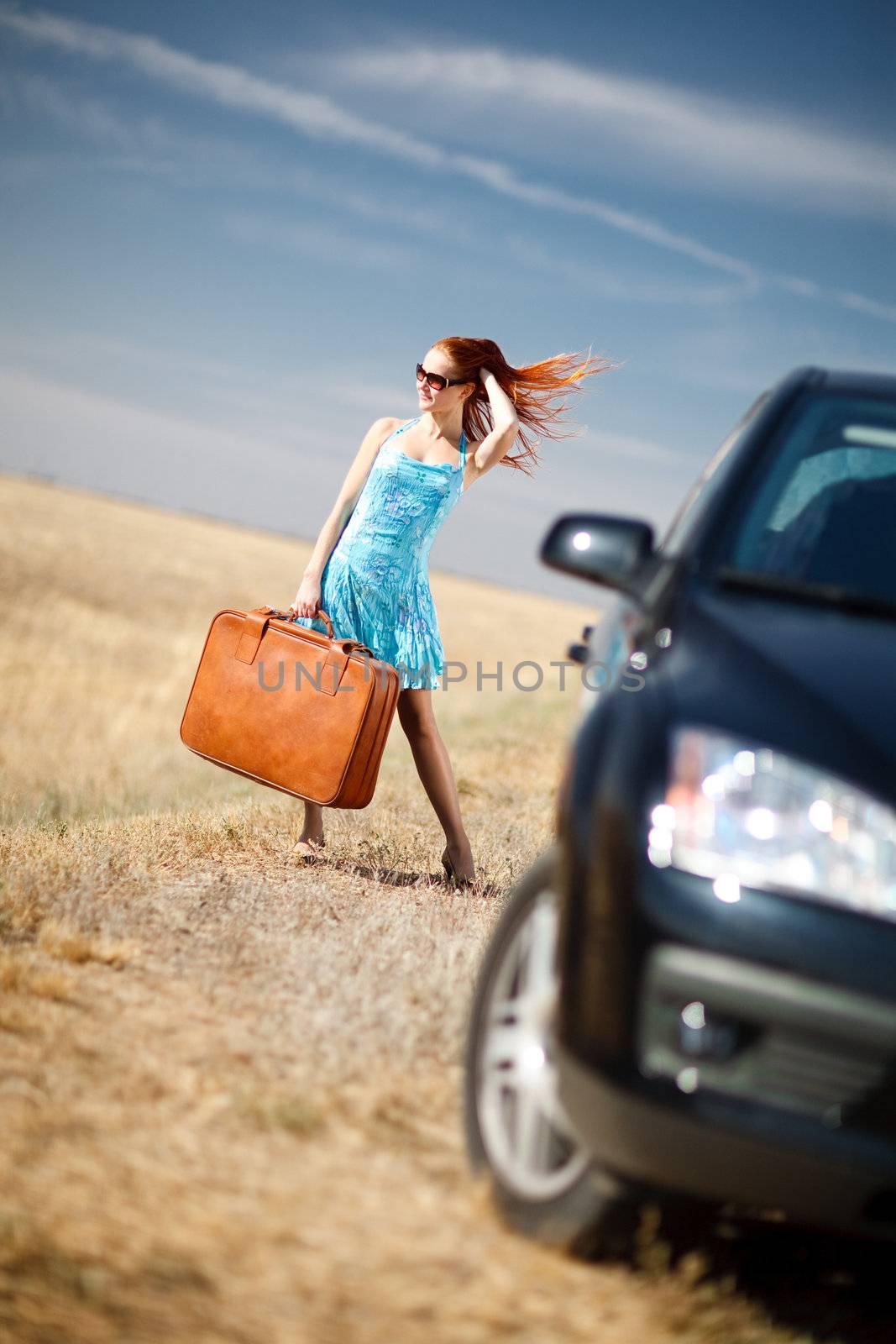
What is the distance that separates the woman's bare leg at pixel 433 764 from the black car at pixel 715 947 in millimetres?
2602

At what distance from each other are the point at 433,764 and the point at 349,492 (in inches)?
45.8

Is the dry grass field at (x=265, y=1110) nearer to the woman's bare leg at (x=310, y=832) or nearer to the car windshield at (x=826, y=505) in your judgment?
the woman's bare leg at (x=310, y=832)

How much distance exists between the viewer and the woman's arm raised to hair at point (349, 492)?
199 inches

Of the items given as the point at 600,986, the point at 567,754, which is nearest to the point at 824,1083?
the point at 600,986

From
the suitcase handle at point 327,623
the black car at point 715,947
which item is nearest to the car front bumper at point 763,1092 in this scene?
the black car at point 715,947

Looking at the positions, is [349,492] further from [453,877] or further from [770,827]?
[770,827]

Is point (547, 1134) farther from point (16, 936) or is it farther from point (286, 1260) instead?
point (16, 936)

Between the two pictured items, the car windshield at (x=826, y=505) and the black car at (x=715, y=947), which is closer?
the black car at (x=715, y=947)

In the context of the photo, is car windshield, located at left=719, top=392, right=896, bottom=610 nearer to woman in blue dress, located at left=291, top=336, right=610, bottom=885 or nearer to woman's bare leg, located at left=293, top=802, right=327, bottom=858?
woman in blue dress, located at left=291, top=336, right=610, bottom=885

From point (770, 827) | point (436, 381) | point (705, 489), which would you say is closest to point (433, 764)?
point (436, 381)

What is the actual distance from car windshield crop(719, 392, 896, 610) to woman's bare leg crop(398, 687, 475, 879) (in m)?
2.12

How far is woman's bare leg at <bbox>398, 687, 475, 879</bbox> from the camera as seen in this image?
16.6ft

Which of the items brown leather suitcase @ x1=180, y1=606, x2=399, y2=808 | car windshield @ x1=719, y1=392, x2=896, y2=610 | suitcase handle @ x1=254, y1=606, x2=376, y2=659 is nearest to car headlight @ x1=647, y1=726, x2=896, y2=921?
car windshield @ x1=719, y1=392, x2=896, y2=610

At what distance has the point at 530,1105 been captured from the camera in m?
2.37
